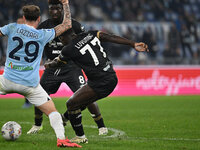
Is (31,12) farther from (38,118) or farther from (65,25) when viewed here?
(38,118)

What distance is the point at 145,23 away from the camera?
74.7 ft

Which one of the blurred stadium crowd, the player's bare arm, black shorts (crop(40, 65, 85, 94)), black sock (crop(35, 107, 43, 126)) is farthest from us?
the blurred stadium crowd

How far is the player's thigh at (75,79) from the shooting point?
8750 millimetres

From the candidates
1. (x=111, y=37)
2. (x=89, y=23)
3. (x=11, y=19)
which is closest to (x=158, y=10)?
(x=89, y=23)

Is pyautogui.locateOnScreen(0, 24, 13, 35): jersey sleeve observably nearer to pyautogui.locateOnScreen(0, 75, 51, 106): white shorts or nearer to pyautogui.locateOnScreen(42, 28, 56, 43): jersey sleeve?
pyautogui.locateOnScreen(42, 28, 56, 43): jersey sleeve

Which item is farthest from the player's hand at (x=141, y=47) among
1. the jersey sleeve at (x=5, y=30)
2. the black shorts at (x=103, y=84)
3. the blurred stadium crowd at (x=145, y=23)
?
the blurred stadium crowd at (x=145, y=23)

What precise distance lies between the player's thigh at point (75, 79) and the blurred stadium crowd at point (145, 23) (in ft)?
35.7

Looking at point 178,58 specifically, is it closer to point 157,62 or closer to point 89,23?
point 157,62

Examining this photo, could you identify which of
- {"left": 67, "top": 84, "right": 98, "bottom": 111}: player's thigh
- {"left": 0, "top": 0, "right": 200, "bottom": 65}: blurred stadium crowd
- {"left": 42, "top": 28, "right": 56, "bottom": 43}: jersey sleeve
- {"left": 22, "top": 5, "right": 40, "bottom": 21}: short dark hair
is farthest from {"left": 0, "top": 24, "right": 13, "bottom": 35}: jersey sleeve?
{"left": 0, "top": 0, "right": 200, "bottom": 65}: blurred stadium crowd

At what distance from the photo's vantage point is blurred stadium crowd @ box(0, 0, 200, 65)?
68.5 feet

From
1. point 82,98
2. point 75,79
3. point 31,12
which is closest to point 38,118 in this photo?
point 75,79

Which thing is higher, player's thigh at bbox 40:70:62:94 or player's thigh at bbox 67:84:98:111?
player's thigh at bbox 67:84:98:111

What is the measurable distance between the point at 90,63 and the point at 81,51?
0.25 m

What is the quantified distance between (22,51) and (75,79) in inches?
109
